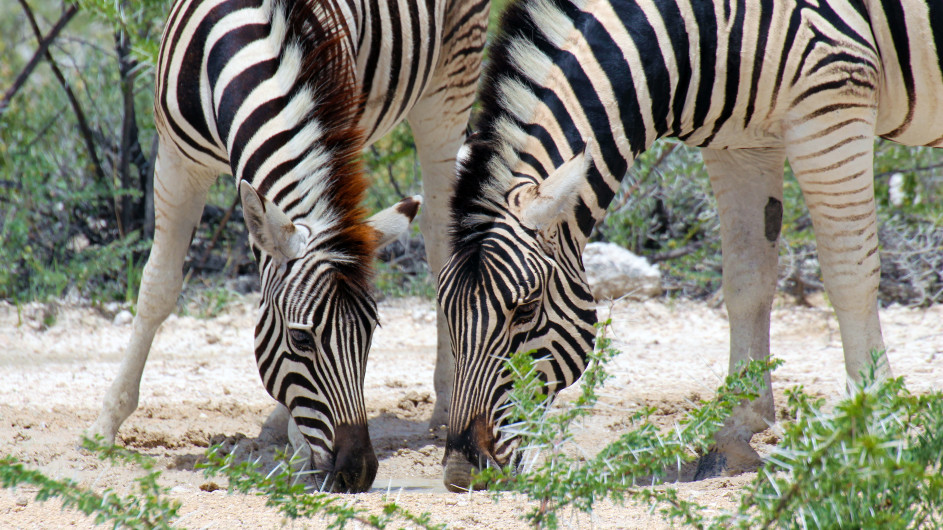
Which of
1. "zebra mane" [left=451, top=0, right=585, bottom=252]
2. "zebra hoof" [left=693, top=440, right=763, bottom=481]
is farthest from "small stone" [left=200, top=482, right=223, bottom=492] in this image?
"zebra hoof" [left=693, top=440, right=763, bottom=481]

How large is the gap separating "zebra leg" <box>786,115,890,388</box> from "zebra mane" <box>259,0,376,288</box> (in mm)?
1811

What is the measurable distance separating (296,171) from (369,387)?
7.92 ft

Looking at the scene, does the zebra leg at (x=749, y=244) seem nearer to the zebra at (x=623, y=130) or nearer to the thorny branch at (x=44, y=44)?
the zebra at (x=623, y=130)

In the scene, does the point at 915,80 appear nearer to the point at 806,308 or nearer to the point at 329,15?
the point at 329,15

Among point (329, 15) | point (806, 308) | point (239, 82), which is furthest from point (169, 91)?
point (806, 308)

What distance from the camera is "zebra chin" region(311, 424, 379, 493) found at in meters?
2.96

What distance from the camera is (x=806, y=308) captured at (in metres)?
6.57

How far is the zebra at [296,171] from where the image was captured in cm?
295

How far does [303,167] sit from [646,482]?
6.80 ft

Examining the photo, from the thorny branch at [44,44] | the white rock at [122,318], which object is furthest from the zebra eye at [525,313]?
the thorny branch at [44,44]

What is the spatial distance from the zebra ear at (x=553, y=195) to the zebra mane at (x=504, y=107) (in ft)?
0.34

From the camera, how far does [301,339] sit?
2.97 metres

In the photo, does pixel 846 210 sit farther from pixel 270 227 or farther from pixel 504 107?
pixel 270 227

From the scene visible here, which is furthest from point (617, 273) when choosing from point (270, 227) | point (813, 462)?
point (813, 462)
